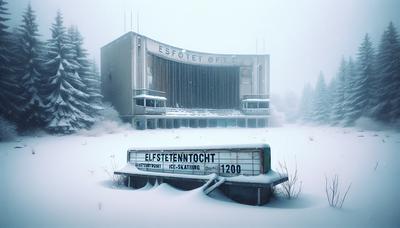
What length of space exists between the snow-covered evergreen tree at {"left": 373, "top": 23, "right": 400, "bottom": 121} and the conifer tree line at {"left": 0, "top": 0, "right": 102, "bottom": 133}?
37319mm

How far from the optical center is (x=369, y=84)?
33219 mm

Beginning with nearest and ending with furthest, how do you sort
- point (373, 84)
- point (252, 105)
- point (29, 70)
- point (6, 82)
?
point (6, 82) < point (29, 70) < point (373, 84) < point (252, 105)

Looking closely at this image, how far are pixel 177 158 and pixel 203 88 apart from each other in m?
40.8

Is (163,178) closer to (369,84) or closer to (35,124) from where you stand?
(35,124)

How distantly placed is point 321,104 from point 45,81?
58186 mm

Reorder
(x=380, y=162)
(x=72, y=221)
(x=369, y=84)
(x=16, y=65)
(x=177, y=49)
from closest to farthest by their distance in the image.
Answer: (x=72, y=221) < (x=380, y=162) < (x=16, y=65) < (x=369, y=84) < (x=177, y=49)

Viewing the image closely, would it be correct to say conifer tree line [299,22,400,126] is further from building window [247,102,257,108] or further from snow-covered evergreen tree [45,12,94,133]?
snow-covered evergreen tree [45,12,94,133]

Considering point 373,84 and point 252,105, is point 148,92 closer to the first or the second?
point 252,105

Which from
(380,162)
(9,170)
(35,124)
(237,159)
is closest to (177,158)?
(237,159)

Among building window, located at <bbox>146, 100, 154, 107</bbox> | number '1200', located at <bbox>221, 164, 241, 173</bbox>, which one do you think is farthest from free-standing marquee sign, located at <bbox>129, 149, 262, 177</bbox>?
building window, located at <bbox>146, 100, 154, 107</bbox>

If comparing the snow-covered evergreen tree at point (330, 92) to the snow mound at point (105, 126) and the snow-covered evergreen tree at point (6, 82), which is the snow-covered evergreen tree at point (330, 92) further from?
the snow-covered evergreen tree at point (6, 82)

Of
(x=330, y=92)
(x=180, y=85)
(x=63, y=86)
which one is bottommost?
(x=63, y=86)

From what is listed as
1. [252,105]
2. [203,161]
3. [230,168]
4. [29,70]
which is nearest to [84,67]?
[29,70]

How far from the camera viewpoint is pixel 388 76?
27.2m
